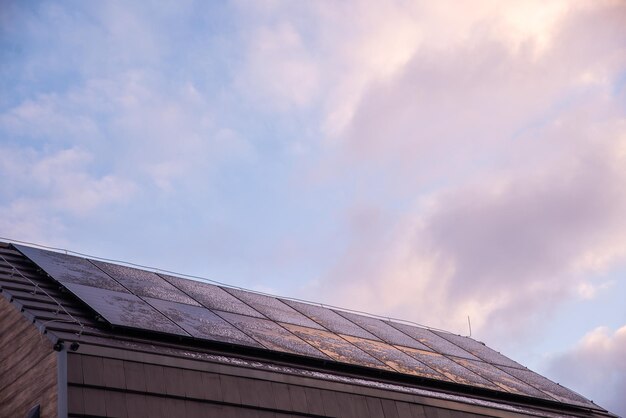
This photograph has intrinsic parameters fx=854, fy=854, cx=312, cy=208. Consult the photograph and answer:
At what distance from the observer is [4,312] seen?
59.4 ft

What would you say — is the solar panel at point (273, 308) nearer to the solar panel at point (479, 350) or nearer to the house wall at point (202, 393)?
the house wall at point (202, 393)

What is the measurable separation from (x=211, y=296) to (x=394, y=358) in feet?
17.7

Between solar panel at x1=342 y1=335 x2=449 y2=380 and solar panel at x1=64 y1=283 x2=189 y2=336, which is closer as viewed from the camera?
solar panel at x1=64 y1=283 x2=189 y2=336

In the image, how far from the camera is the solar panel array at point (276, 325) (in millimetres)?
19281

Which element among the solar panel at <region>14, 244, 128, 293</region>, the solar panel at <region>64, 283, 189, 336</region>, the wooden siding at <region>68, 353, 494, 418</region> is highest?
the solar panel at <region>14, 244, 128, 293</region>

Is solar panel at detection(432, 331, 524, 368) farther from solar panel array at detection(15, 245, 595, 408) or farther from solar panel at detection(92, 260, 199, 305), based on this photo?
solar panel at detection(92, 260, 199, 305)

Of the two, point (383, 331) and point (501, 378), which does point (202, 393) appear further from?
point (501, 378)

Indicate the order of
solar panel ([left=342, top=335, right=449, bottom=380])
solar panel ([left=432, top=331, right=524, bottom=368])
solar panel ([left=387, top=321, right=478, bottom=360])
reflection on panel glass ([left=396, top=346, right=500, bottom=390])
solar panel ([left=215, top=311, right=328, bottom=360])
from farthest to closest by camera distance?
solar panel ([left=432, top=331, right=524, bottom=368]) < solar panel ([left=387, top=321, right=478, bottom=360]) < reflection on panel glass ([left=396, top=346, right=500, bottom=390]) < solar panel ([left=342, top=335, right=449, bottom=380]) < solar panel ([left=215, top=311, right=328, bottom=360])

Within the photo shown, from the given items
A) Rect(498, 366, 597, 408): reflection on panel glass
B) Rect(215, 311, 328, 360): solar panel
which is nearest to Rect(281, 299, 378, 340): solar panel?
Rect(215, 311, 328, 360): solar panel

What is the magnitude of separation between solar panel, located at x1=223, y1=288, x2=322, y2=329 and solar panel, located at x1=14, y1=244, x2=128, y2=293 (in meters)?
4.78

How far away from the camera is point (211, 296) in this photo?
2358 cm

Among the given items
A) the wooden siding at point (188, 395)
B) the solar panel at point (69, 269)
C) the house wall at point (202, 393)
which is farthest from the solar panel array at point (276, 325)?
the wooden siding at point (188, 395)

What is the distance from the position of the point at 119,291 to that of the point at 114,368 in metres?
4.44

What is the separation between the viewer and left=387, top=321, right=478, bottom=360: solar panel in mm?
28000
